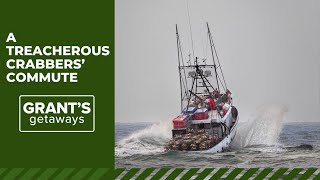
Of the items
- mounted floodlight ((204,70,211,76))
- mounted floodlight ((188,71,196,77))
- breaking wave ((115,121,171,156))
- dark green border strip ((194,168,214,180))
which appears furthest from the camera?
mounted floodlight ((204,70,211,76))

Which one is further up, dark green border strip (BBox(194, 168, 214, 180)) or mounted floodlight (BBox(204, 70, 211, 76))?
mounted floodlight (BBox(204, 70, 211, 76))

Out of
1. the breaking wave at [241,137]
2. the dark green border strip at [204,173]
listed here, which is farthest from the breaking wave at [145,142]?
the dark green border strip at [204,173]

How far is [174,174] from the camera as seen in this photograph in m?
23.1

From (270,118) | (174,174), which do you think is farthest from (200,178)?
(270,118)

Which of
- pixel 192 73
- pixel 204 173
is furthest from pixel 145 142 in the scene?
pixel 204 173

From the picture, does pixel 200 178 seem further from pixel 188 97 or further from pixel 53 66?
pixel 188 97

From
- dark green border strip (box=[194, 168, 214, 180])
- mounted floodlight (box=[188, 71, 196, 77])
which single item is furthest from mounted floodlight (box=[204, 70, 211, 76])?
dark green border strip (box=[194, 168, 214, 180])

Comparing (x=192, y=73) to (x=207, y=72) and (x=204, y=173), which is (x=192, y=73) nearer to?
(x=207, y=72)

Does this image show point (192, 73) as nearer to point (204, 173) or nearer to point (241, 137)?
point (241, 137)

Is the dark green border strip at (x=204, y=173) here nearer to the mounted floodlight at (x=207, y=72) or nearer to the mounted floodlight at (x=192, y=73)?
the mounted floodlight at (x=192, y=73)

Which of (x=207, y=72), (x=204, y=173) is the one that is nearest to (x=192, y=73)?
(x=207, y=72)

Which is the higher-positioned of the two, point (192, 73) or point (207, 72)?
point (207, 72)

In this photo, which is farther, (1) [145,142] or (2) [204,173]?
(1) [145,142]

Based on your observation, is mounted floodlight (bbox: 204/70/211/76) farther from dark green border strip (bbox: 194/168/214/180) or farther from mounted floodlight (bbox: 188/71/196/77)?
dark green border strip (bbox: 194/168/214/180)
